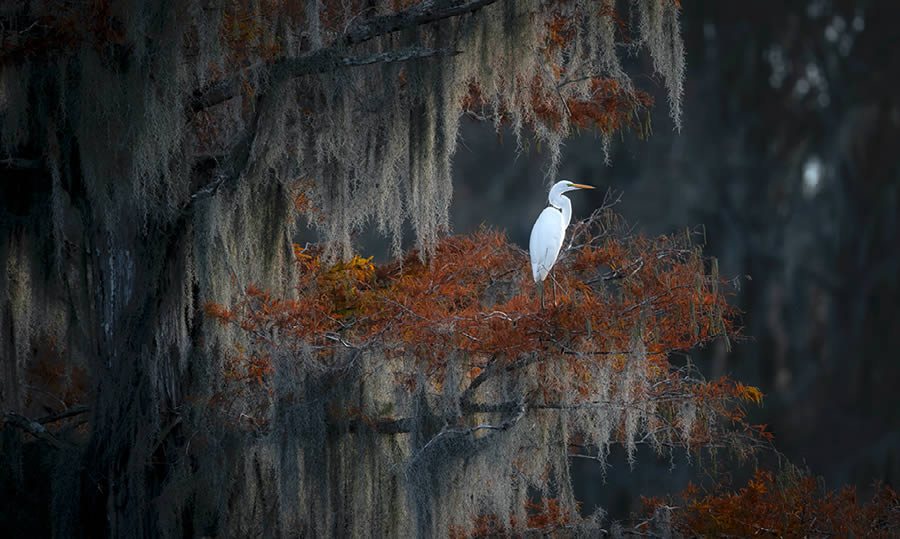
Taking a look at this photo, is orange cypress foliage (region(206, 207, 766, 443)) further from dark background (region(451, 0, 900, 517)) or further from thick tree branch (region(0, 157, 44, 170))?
dark background (region(451, 0, 900, 517))

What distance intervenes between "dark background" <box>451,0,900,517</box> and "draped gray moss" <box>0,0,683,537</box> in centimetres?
614

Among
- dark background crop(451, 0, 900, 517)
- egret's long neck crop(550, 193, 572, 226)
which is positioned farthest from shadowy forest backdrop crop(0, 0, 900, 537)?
dark background crop(451, 0, 900, 517)

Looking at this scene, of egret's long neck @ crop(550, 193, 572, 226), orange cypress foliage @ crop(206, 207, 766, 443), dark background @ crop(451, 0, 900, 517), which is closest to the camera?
orange cypress foliage @ crop(206, 207, 766, 443)

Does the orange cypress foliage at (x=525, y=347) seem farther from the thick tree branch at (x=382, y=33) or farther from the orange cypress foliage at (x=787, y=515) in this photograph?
the thick tree branch at (x=382, y=33)

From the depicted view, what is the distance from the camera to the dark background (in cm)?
1091

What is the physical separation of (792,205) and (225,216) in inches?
325

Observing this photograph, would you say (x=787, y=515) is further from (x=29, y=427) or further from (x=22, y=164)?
(x=22, y=164)

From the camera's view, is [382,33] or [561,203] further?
[561,203]

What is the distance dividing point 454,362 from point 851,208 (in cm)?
823

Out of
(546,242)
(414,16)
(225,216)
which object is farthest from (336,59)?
(546,242)

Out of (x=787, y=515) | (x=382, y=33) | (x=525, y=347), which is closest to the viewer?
(x=525, y=347)

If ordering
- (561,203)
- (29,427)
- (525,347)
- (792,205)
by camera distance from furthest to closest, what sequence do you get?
1. (792,205)
2. (561,203)
3. (29,427)
4. (525,347)

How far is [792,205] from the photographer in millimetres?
11391

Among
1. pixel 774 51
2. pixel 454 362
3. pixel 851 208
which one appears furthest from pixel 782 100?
pixel 454 362
